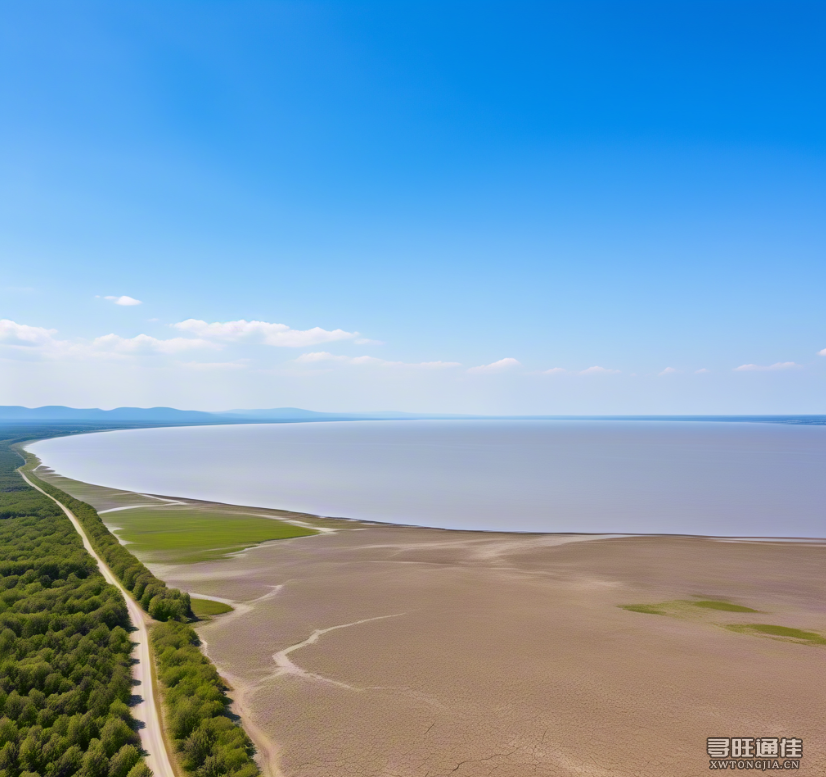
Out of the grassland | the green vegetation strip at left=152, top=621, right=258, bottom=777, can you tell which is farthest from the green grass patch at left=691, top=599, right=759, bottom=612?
the green vegetation strip at left=152, top=621, right=258, bottom=777

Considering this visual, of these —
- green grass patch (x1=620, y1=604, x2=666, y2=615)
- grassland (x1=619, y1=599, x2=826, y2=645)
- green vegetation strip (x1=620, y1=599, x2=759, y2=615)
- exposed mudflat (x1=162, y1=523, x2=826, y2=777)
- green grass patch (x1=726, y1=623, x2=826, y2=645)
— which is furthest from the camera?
green vegetation strip (x1=620, y1=599, x2=759, y2=615)

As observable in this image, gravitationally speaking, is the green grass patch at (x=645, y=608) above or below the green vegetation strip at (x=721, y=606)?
below

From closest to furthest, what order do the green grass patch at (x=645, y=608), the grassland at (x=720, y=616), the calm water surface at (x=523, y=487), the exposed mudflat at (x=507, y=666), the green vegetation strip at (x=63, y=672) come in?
the green vegetation strip at (x=63, y=672)
the exposed mudflat at (x=507, y=666)
the grassland at (x=720, y=616)
the green grass patch at (x=645, y=608)
the calm water surface at (x=523, y=487)

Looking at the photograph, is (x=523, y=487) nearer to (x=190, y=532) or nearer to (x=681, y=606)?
(x=190, y=532)

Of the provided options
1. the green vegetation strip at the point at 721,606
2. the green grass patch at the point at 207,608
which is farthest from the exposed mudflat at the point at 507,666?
the green grass patch at the point at 207,608

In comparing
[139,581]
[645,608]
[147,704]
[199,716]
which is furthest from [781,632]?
[139,581]

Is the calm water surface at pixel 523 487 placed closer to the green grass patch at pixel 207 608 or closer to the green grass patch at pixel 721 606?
the green grass patch at pixel 721 606

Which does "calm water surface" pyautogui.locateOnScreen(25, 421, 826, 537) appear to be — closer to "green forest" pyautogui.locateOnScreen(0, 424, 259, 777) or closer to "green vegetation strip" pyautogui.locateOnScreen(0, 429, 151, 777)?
"green forest" pyautogui.locateOnScreen(0, 424, 259, 777)
